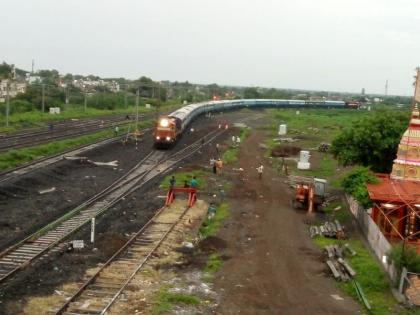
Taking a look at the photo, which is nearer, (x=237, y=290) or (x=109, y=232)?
(x=237, y=290)

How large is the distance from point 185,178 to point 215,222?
1100cm

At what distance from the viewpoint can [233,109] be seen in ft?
392

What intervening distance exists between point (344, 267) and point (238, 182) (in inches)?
713

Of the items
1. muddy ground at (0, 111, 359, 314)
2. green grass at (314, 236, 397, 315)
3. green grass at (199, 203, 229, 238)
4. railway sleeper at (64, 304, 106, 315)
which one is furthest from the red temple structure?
railway sleeper at (64, 304, 106, 315)

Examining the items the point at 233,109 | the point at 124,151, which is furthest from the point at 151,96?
the point at 124,151

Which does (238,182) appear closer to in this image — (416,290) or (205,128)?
(416,290)

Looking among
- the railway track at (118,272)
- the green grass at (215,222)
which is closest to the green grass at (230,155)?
the green grass at (215,222)

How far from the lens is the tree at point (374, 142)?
3294 centimetres

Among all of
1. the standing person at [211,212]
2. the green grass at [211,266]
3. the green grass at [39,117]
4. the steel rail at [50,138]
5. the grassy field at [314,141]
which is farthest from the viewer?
the green grass at [39,117]

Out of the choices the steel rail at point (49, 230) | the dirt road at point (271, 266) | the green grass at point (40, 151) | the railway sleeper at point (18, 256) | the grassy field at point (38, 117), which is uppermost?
the grassy field at point (38, 117)

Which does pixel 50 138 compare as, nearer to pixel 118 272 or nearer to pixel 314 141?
pixel 314 141

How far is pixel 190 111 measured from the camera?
7744cm

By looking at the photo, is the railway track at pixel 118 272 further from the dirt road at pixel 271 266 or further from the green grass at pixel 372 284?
the green grass at pixel 372 284

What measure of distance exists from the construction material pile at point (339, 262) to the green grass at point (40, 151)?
75.2 feet
